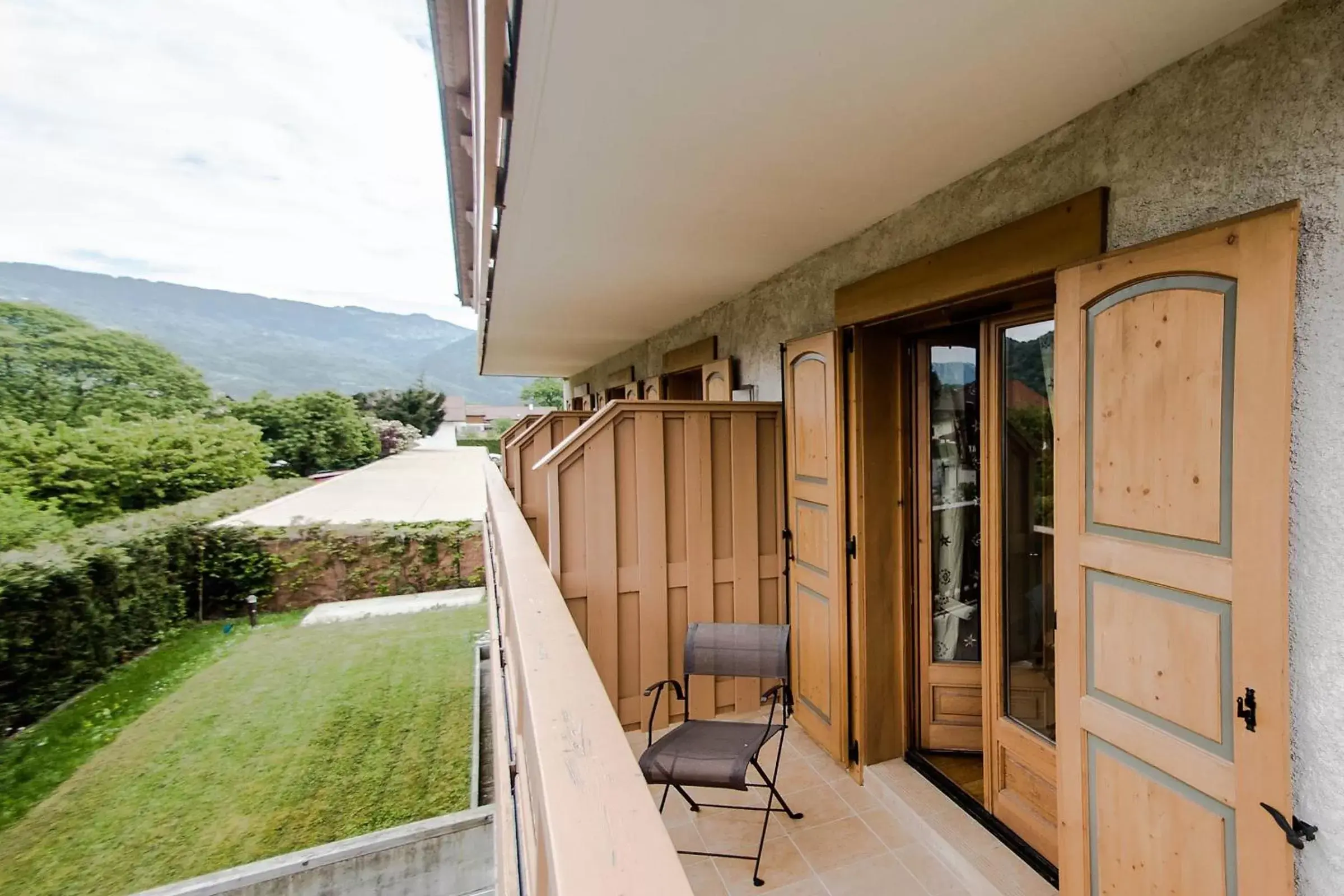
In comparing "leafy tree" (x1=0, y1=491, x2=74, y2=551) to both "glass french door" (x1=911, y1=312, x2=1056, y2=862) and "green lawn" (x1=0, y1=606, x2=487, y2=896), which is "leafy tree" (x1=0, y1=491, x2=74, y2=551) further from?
"glass french door" (x1=911, y1=312, x2=1056, y2=862)

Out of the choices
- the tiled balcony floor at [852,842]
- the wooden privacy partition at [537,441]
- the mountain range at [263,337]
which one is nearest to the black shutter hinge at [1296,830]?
the tiled balcony floor at [852,842]

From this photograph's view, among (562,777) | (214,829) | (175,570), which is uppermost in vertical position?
(562,777)

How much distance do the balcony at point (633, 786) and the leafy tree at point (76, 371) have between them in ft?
78.9

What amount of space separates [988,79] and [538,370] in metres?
11.1

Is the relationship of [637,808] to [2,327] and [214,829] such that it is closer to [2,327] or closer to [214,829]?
[214,829]

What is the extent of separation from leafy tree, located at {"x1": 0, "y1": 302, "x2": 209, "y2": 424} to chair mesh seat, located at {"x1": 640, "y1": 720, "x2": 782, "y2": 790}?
982 inches

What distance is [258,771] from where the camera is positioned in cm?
658

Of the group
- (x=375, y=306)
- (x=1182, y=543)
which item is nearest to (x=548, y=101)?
(x=1182, y=543)

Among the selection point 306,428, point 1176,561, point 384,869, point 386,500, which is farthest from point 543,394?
point 1176,561

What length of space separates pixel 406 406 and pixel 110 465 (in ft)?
109

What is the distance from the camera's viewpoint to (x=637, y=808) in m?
0.76

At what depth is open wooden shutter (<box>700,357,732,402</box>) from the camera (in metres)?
4.59

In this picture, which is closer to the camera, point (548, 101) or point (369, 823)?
point (548, 101)

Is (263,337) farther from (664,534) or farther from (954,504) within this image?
(954,504)
